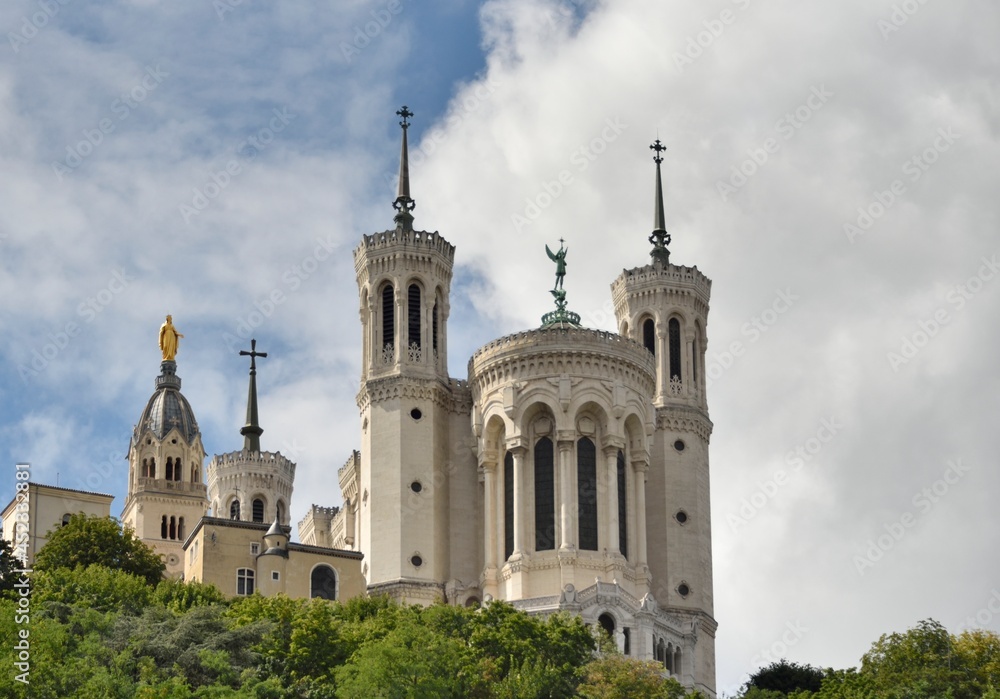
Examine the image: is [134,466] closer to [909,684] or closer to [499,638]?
[499,638]

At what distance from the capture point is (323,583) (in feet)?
337

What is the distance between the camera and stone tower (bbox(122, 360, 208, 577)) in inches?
5064

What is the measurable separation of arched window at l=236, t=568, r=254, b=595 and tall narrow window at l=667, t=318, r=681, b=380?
26.7m

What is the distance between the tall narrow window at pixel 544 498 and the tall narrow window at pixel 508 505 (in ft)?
4.21

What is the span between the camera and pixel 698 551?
112 meters

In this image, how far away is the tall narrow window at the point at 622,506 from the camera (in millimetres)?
105875

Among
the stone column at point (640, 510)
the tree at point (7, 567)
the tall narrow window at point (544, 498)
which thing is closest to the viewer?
the tree at point (7, 567)

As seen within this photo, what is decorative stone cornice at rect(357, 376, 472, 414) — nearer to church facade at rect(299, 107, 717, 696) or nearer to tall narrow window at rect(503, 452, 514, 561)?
church facade at rect(299, 107, 717, 696)

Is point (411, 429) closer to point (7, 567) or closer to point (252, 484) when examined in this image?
point (7, 567)

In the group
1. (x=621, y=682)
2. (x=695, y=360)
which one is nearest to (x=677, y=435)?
(x=695, y=360)

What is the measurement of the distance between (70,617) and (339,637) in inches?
414

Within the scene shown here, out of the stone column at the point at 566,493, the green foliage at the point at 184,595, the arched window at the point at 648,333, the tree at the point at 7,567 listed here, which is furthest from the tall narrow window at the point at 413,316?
the tree at the point at 7,567

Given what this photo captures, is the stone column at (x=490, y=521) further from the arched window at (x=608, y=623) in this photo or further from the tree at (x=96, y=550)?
the tree at (x=96, y=550)

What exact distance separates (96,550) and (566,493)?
22392 mm
